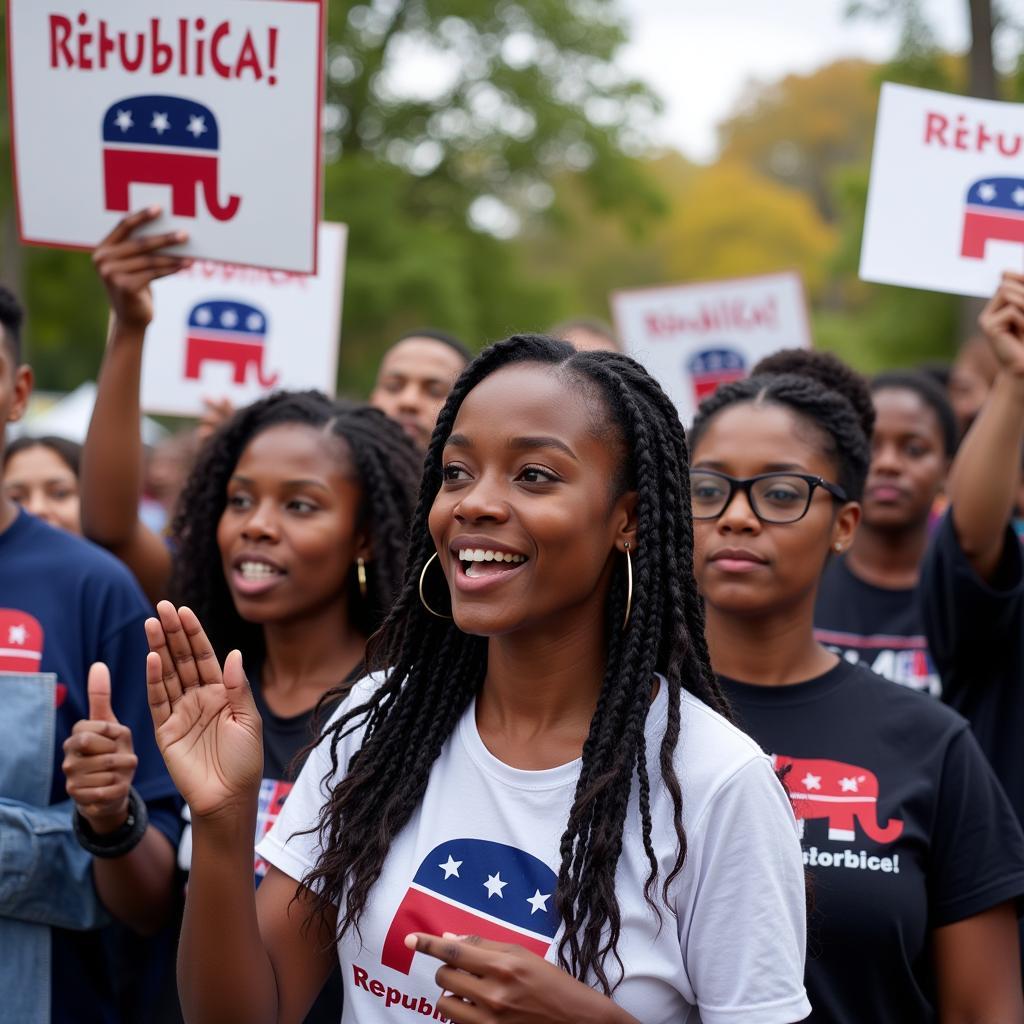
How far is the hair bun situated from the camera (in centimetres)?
389

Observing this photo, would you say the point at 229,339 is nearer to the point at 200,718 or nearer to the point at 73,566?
the point at 73,566

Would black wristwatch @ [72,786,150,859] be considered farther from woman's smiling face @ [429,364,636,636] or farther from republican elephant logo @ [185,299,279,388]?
republican elephant logo @ [185,299,279,388]

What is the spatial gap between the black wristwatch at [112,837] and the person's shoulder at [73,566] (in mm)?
510

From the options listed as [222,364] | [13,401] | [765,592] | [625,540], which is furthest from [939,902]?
[222,364]

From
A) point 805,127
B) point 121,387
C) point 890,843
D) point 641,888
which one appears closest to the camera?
point 641,888

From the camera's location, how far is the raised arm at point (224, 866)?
2.28 meters

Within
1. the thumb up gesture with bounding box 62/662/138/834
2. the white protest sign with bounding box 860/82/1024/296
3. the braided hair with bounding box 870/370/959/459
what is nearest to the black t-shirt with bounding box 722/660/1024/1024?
the thumb up gesture with bounding box 62/662/138/834

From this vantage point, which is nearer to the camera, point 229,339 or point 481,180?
point 229,339

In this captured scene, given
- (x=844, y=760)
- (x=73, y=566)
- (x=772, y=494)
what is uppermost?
(x=772, y=494)

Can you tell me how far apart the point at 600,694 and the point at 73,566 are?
1.46 meters

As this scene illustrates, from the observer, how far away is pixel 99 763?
2822mm

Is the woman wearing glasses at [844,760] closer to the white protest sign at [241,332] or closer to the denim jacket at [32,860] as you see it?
the denim jacket at [32,860]

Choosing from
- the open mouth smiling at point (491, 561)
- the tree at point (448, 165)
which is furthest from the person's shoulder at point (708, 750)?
the tree at point (448, 165)

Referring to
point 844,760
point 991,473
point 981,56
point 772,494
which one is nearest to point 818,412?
point 772,494
